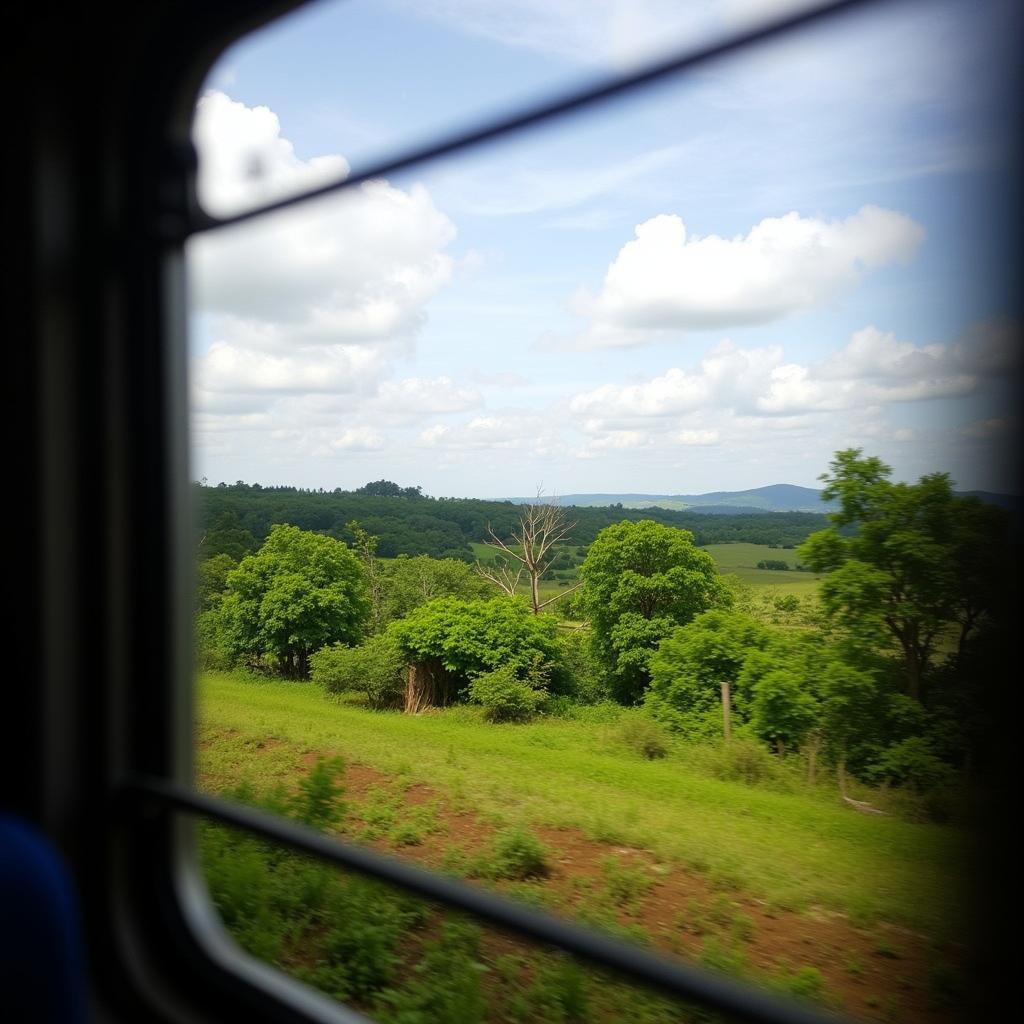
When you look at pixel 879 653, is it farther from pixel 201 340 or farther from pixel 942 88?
pixel 201 340

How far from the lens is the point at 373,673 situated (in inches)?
135

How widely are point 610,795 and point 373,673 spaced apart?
44.4 inches

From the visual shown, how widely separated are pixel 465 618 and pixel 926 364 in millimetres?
2354

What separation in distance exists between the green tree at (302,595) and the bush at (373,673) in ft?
0.27

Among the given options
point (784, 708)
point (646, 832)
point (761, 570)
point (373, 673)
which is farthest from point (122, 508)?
point (784, 708)

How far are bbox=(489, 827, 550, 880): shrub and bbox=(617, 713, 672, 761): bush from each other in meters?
0.45

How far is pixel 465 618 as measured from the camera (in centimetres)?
340

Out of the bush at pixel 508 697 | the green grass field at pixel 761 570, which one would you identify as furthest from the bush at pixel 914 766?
the bush at pixel 508 697

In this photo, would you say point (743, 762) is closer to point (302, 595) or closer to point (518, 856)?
point (518, 856)

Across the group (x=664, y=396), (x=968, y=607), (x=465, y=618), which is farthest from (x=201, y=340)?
(x=968, y=607)

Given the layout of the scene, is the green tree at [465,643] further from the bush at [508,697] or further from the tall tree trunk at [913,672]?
the tall tree trunk at [913,672]

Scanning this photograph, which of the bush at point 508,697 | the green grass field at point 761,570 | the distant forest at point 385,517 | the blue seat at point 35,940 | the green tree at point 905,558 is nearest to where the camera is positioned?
the blue seat at point 35,940

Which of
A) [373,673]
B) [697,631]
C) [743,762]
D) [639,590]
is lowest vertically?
[743,762]

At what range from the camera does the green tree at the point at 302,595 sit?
3.44m
